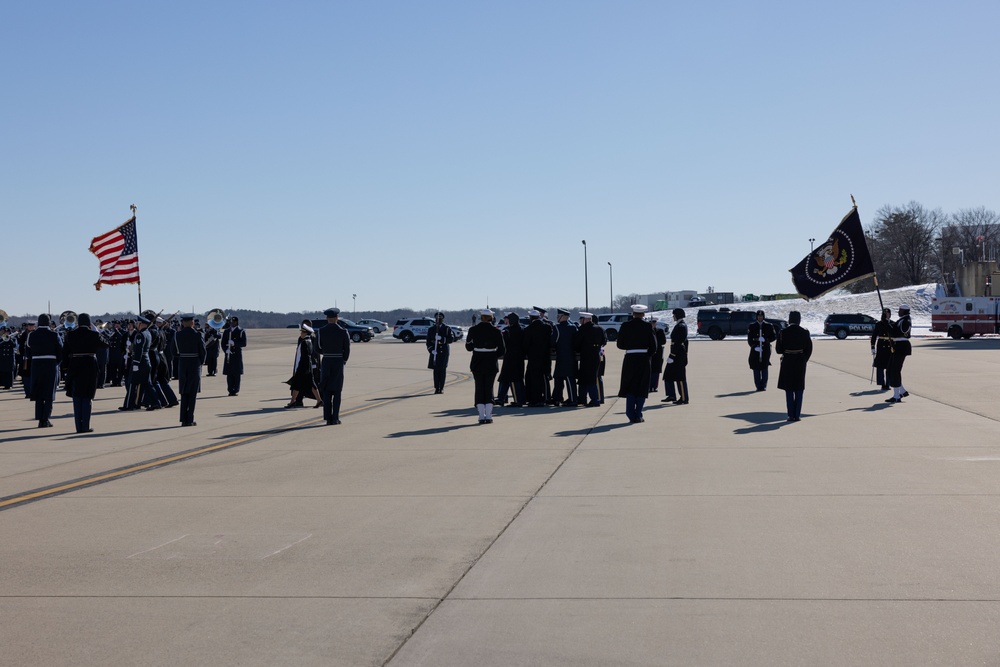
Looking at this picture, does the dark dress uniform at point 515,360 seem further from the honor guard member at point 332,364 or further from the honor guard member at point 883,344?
the honor guard member at point 883,344

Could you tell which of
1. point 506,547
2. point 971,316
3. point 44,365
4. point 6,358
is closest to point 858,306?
point 971,316

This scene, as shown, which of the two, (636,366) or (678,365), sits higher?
(636,366)

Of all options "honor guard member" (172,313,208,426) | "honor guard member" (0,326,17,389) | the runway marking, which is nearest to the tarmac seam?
the runway marking

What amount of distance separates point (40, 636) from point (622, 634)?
281 centimetres

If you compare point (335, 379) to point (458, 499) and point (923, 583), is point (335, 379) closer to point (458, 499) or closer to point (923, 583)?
point (458, 499)

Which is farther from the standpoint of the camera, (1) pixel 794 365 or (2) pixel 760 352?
(2) pixel 760 352

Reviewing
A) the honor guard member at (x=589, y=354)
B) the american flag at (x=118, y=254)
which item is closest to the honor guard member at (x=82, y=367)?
the honor guard member at (x=589, y=354)

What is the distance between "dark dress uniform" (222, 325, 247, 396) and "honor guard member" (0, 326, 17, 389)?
6461 millimetres

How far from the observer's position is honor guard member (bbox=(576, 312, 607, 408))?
58.2ft

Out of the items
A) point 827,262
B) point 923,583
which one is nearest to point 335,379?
point 923,583

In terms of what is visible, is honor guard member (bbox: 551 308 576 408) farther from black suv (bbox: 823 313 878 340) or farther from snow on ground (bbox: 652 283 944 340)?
snow on ground (bbox: 652 283 944 340)

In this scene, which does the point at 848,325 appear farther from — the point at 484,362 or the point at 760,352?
the point at 484,362

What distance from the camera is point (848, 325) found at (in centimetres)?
6606

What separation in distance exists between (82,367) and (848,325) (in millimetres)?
59028
